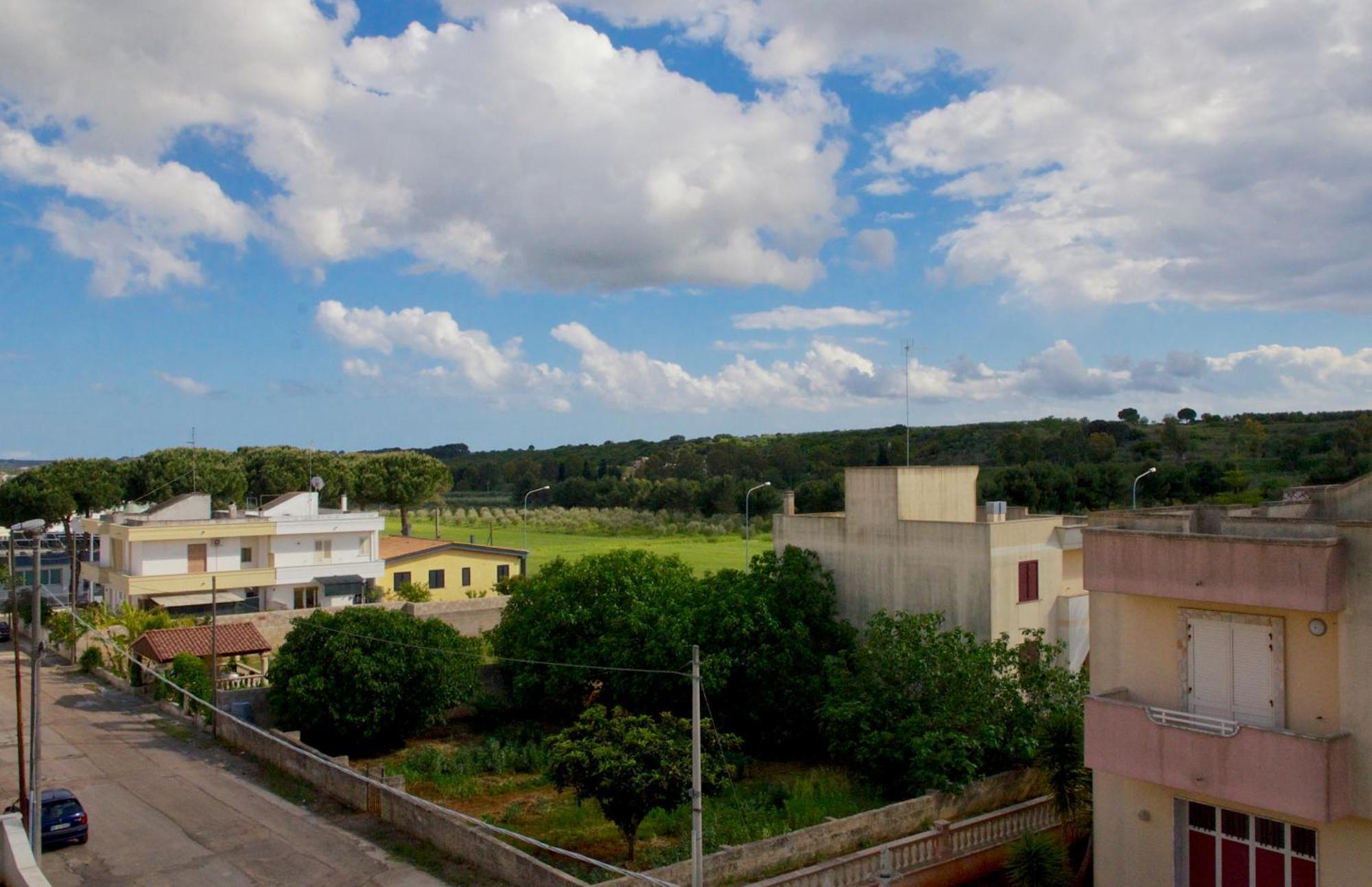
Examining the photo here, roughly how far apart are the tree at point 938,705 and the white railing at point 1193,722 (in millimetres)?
7639

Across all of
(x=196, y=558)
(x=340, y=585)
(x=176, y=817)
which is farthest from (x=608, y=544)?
(x=176, y=817)

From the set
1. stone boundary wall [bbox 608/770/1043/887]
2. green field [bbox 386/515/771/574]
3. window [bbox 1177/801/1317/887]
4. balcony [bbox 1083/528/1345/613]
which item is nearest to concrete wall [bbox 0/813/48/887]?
stone boundary wall [bbox 608/770/1043/887]

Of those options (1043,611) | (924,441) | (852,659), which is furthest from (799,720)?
(924,441)

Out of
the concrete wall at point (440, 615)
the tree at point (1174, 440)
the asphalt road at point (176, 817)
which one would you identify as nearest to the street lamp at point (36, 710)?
the asphalt road at point (176, 817)

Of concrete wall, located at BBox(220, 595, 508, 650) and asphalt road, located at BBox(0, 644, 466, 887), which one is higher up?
concrete wall, located at BBox(220, 595, 508, 650)

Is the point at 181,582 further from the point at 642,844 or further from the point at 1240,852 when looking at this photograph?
the point at 1240,852

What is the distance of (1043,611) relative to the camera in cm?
3048

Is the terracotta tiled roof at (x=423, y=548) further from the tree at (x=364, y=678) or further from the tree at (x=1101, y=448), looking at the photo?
the tree at (x=1101, y=448)

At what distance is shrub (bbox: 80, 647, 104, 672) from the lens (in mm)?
42875

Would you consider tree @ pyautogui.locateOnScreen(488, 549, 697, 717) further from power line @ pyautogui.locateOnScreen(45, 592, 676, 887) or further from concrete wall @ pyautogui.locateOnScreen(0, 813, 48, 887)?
concrete wall @ pyautogui.locateOnScreen(0, 813, 48, 887)

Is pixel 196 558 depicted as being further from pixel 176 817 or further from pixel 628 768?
pixel 628 768

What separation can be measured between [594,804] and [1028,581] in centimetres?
1375

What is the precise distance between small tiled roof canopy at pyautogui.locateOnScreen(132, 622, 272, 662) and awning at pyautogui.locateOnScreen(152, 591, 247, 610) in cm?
988

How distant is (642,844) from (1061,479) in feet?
201
